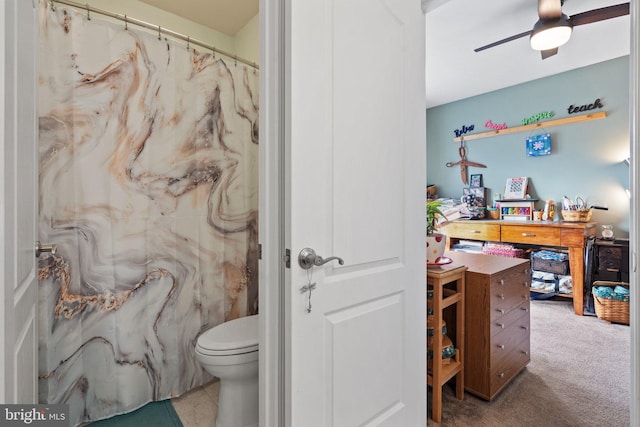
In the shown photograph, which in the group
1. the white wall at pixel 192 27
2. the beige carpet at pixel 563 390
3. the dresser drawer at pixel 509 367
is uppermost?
the white wall at pixel 192 27

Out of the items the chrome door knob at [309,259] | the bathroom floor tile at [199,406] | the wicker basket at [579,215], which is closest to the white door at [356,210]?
the chrome door knob at [309,259]

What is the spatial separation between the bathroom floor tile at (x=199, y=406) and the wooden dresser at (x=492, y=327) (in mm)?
1481

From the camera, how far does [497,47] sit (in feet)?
9.60

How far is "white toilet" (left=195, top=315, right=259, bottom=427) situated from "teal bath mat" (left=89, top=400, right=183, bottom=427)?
289 mm

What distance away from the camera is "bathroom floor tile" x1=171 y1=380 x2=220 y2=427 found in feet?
5.38

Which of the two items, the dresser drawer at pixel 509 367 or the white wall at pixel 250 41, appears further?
the white wall at pixel 250 41

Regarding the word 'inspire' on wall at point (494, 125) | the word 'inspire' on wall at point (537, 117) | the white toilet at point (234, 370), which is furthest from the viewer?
the word 'inspire' on wall at point (494, 125)

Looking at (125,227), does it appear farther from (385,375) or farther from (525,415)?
(525,415)

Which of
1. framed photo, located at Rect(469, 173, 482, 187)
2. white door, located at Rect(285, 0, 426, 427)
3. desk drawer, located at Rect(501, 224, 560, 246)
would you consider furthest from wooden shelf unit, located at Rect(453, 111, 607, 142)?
white door, located at Rect(285, 0, 426, 427)

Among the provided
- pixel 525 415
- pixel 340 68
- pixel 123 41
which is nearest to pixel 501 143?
pixel 525 415

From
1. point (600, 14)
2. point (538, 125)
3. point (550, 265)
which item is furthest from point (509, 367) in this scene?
point (538, 125)

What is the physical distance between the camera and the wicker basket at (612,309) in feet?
9.25

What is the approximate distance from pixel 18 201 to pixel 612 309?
4.17 m

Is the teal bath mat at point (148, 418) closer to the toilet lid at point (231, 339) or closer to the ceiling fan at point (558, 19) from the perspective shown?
the toilet lid at point (231, 339)
